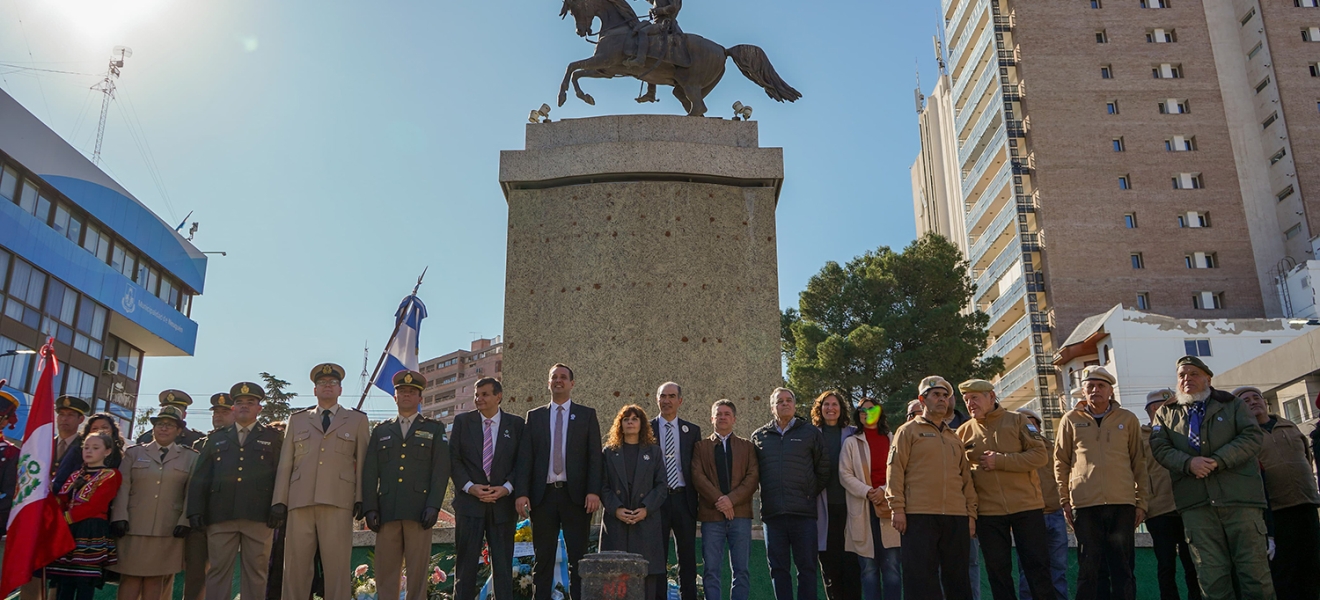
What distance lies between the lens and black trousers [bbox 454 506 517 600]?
6.69 metres

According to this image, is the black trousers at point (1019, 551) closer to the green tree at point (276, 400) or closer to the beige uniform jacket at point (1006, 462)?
the beige uniform jacket at point (1006, 462)

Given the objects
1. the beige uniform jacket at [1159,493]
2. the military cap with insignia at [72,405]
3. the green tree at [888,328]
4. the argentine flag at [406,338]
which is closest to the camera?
the beige uniform jacket at [1159,493]

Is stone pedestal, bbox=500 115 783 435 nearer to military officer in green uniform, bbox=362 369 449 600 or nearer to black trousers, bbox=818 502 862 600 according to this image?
black trousers, bbox=818 502 862 600

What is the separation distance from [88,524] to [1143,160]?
1872 inches

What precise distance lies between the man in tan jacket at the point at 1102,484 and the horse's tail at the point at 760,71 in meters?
6.03

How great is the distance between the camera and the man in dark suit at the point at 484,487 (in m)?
6.77

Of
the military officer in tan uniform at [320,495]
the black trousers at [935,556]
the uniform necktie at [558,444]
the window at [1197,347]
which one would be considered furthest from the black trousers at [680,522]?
the window at [1197,347]

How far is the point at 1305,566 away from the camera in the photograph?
6.85 metres

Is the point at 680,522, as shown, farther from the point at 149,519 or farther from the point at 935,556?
the point at 149,519

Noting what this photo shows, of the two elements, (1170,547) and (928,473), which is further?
(1170,547)

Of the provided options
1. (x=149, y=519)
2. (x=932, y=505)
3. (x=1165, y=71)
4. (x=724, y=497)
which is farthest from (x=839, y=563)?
(x=1165, y=71)

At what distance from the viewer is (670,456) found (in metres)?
7.38

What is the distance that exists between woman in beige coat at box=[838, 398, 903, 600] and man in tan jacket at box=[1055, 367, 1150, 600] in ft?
3.86

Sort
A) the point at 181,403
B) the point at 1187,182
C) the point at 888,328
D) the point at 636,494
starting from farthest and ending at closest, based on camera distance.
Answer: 1. the point at 1187,182
2. the point at 888,328
3. the point at 181,403
4. the point at 636,494
